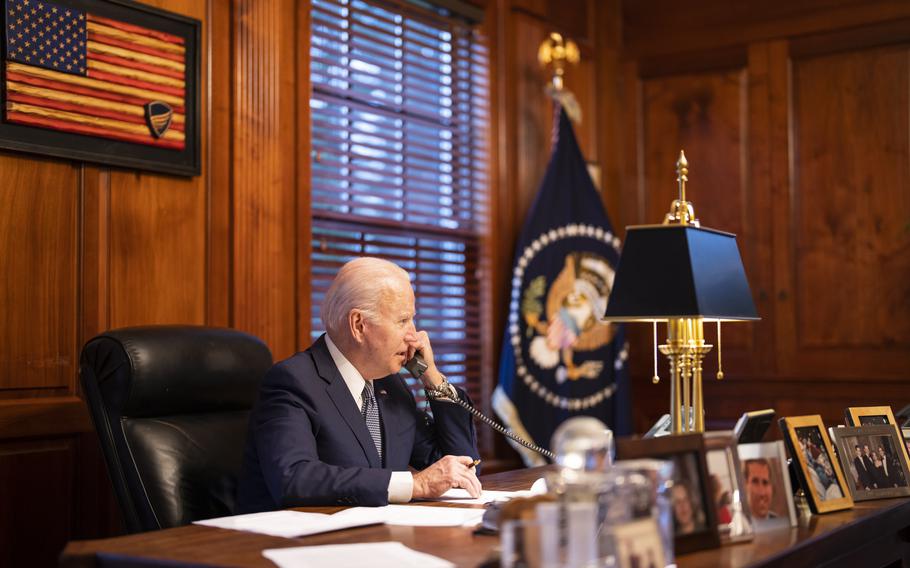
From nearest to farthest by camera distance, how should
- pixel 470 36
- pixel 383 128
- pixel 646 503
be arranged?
1. pixel 646 503
2. pixel 383 128
3. pixel 470 36

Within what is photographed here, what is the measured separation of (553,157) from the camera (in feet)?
15.6

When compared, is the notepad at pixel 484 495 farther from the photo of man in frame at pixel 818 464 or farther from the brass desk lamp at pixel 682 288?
the photo of man in frame at pixel 818 464

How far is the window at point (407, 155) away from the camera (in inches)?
153

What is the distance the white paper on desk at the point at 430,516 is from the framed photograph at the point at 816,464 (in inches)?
25.1

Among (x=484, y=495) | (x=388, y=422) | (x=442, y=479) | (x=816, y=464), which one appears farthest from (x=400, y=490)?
(x=816, y=464)

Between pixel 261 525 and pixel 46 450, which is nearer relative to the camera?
pixel 261 525

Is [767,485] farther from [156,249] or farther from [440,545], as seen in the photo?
[156,249]

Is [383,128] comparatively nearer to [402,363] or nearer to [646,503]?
[402,363]

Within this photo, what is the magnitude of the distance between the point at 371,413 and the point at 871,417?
118 centimetres

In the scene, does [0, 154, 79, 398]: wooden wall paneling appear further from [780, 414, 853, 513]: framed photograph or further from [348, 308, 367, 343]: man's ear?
[780, 414, 853, 513]: framed photograph

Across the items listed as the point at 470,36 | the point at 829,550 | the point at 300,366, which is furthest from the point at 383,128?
the point at 829,550

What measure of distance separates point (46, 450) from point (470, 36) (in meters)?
2.51

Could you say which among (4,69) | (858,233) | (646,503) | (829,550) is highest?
(4,69)

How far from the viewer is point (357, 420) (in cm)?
251
